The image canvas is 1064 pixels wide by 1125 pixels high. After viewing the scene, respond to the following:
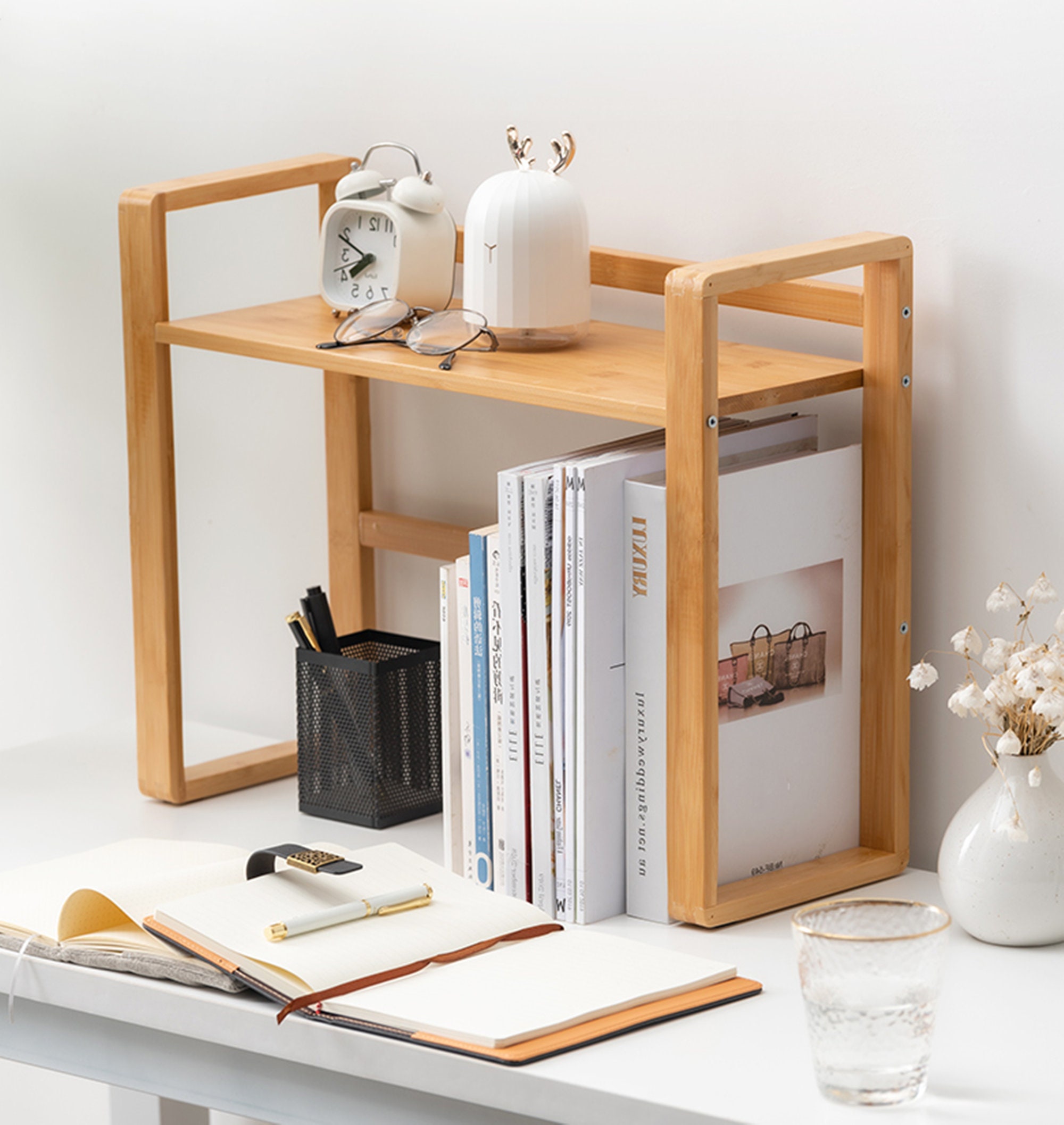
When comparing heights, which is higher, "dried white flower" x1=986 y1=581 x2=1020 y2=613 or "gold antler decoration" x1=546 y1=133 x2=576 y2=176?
"gold antler decoration" x1=546 y1=133 x2=576 y2=176

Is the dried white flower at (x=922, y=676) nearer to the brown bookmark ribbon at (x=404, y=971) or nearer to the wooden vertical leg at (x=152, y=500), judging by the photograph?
the brown bookmark ribbon at (x=404, y=971)

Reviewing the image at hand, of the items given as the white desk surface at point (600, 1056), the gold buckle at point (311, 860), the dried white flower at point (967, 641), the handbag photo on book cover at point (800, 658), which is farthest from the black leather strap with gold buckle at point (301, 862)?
the dried white flower at point (967, 641)

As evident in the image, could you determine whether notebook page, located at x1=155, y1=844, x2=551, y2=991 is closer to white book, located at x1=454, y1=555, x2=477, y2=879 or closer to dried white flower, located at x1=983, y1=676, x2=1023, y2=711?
white book, located at x1=454, y1=555, x2=477, y2=879

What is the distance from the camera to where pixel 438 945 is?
1224mm

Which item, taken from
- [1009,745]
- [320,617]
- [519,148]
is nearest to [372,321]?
[519,148]

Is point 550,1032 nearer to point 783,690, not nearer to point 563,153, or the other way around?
point 783,690

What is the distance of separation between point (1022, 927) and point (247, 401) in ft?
3.20

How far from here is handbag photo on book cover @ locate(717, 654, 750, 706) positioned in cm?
131

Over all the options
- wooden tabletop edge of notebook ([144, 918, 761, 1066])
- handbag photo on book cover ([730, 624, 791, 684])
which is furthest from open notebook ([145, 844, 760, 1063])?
handbag photo on book cover ([730, 624, 791, 684])

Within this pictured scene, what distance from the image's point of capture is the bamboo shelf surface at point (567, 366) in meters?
1.32

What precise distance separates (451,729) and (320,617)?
256mm

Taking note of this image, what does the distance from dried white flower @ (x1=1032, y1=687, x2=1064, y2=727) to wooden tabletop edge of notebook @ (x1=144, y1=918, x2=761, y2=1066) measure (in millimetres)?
251

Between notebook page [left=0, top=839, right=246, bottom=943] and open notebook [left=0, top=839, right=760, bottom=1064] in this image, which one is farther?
notebook page [left=0, top=839, right=246, bottom=943]

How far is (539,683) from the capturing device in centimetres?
134
